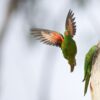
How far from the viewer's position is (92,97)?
125 cm

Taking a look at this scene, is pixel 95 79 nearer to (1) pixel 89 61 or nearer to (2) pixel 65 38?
(1) pixel 89 61

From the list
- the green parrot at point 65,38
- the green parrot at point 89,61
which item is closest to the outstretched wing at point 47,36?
the green parrot at point 65,38

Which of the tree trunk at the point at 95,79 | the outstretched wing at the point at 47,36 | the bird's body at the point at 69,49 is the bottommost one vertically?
the tree trunk at the point at 95,79

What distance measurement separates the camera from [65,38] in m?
1.16

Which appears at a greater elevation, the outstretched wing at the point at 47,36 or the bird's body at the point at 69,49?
the outstretched wing at the point at 47,36

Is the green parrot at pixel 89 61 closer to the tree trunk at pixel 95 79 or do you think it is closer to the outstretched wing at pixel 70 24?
the tree trunk at pixel 95 79

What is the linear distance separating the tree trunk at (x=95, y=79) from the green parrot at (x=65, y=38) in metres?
0.19

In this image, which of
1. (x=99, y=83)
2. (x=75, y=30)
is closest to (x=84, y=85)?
(x=99, y=83)

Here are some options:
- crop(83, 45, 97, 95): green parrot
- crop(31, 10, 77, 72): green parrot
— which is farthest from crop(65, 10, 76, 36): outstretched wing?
crop(83, 45, 97, 95): green parrot

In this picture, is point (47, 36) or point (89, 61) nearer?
point (47, 36)

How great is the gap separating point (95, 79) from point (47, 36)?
285mm

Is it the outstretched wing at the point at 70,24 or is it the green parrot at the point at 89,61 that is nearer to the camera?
the outstretched wing at the point at 70,24

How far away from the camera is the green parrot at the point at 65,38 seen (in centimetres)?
111

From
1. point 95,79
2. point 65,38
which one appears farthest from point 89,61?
point 65,38
